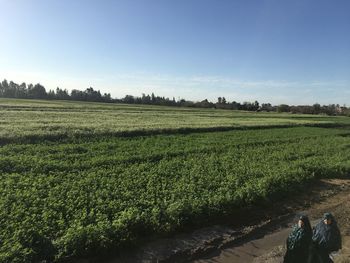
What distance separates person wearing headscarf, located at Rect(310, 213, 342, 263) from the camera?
22.1 feet

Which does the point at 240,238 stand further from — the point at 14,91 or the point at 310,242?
the point at 14,91

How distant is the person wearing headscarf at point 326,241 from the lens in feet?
22.1

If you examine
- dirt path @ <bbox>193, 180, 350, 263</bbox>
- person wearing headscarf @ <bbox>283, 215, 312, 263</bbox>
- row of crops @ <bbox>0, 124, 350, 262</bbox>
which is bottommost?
dirt path @ <bbox>193, 180, 350, 263</bbox>

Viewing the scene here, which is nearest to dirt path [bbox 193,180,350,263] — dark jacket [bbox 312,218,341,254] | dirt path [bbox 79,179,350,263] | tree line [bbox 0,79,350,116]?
dirt path [bbox 79,179,350,263]

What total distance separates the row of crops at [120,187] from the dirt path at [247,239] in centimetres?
42

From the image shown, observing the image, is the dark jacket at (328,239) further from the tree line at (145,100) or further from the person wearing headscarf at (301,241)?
the tree line at (145,100)

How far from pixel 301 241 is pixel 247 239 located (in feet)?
11.1

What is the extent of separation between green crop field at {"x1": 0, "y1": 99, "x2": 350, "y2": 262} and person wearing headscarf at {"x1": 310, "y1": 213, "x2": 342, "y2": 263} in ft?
13.4

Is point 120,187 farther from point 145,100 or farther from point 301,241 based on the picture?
point 145,100

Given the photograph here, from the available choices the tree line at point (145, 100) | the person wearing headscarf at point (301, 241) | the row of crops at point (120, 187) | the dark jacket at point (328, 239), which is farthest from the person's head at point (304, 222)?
the tree line at point (145, 100)

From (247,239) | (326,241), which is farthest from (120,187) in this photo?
(326,241)

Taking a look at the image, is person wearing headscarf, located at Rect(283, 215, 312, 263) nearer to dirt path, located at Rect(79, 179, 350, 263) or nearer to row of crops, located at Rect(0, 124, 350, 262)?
dirt path, located at Rect(79, 179, 350, 263)

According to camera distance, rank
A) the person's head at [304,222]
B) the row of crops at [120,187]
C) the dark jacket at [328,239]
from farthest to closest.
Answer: the row of crops at [120,187]
the dark jacket at [328,239]
the person's head at [304,222]

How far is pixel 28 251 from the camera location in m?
7.60
